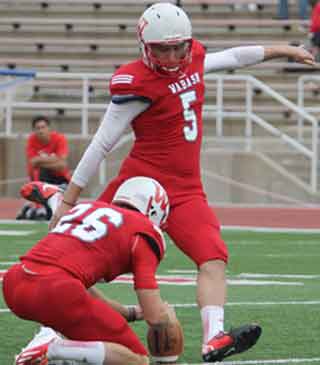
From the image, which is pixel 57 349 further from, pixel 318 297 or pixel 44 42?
pixel 44 42

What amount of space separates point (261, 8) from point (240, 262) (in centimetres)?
1269

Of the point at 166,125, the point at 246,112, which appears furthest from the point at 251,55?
the point at 246,112

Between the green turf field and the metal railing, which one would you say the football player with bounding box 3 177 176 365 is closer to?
the green turf field

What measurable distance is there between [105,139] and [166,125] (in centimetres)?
34

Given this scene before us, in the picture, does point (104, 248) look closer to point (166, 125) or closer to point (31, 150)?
point (166, 125)

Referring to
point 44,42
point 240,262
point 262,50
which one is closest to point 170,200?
point 262,50

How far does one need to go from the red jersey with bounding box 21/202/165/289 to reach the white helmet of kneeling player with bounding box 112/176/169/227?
0.15 metres

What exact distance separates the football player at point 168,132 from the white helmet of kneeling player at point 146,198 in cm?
67

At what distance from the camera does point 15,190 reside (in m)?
19.4

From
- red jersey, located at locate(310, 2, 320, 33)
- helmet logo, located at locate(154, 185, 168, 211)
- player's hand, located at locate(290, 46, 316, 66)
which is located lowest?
red jersey, located at locate(310, 2, 320, 33)

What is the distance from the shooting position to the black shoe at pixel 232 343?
684 cm

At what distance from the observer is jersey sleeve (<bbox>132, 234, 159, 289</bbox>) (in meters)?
6.22

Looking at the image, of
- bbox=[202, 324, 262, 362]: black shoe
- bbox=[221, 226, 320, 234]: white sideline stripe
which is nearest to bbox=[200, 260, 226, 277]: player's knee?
bbox=[202, 324, 262, 362]: black shoe

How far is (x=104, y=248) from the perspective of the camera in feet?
20.4
